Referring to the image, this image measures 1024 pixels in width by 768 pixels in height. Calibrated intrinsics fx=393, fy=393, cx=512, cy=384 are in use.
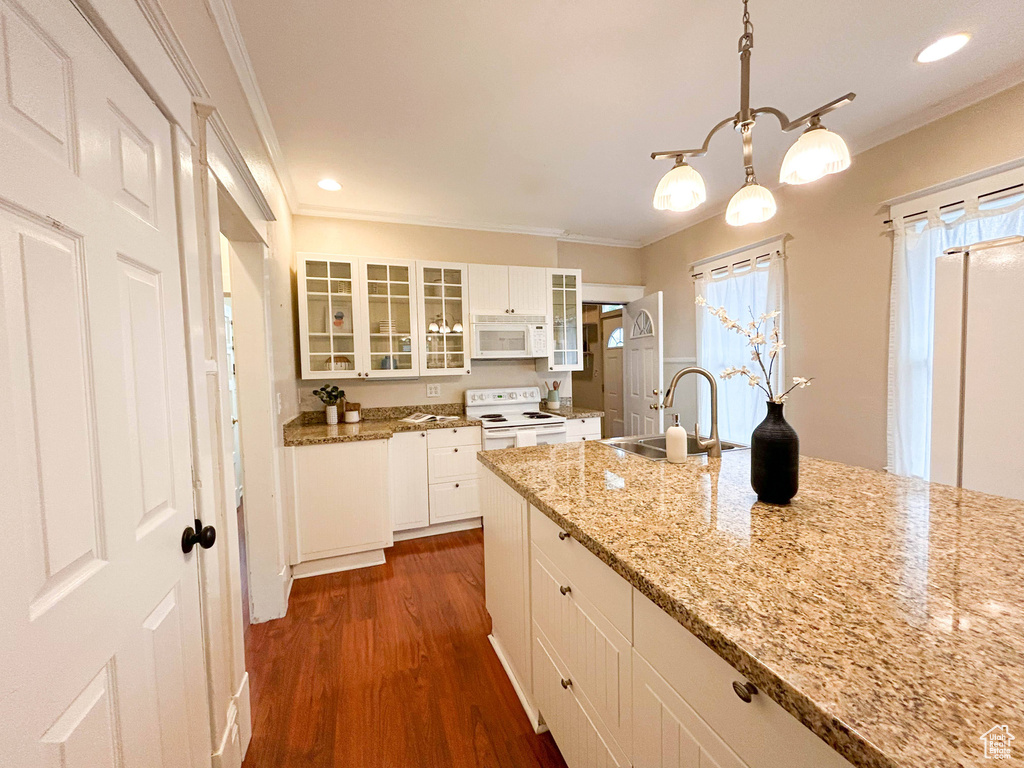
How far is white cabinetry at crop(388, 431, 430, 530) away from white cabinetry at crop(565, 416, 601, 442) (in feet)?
4.05

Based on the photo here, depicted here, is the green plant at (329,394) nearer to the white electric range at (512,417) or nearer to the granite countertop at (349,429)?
the granite countertop at (349,429)

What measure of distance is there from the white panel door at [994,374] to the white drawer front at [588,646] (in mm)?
1811

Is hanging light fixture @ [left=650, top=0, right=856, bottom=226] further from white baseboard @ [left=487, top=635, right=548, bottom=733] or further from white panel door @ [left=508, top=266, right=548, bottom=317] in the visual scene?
white panel door @ [left=508, top=266, right=548, bottom=317]

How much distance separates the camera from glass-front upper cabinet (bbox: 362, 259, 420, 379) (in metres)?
3.11

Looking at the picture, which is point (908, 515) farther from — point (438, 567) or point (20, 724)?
point (438, 567)

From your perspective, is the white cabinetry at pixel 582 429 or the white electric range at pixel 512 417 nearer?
the white electric range at pixel 512 417

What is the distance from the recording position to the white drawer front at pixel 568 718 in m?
0.98

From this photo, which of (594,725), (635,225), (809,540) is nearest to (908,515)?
(809,540)

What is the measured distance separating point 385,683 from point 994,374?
274cm

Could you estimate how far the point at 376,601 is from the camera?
2.21 meters

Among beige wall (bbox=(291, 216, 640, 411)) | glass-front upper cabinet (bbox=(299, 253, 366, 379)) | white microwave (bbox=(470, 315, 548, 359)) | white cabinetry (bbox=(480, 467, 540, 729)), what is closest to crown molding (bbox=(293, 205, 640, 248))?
beige wall (bbox=(291, 216, 640, 411))

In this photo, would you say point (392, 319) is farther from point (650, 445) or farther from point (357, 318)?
point (650, 445)

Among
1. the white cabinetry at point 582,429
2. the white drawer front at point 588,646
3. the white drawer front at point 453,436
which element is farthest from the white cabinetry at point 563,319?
the white drawer front at point 588,646

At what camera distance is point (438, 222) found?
342 cm
